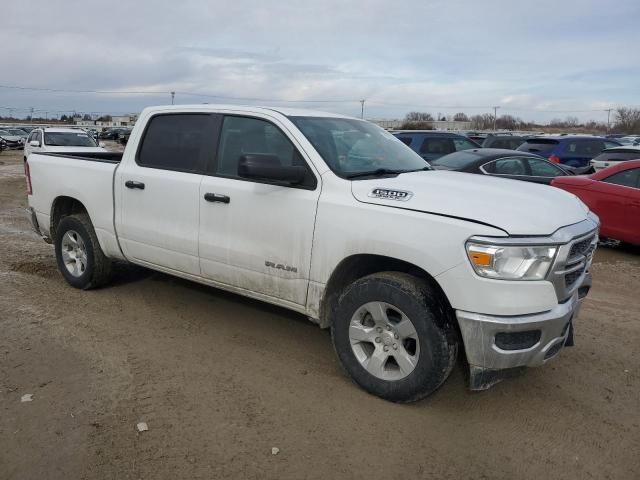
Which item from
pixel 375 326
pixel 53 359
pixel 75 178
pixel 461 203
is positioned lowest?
pixel 53 359

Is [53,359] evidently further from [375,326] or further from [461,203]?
[461,203]

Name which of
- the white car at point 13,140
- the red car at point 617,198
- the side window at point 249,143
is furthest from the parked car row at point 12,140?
the side window at point 249,143

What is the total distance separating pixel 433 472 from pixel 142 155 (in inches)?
144

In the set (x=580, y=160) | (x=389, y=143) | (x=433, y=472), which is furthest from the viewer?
(x=580, y=160)

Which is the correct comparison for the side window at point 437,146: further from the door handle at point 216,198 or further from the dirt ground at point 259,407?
the door handle at point 216,198

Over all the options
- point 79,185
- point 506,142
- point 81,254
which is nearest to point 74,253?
point 81,254

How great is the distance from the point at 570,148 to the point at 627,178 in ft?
23.8

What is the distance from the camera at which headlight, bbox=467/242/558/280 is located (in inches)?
126

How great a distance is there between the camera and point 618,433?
3.46 meters

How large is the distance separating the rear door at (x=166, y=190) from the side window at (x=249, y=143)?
0.12 meters

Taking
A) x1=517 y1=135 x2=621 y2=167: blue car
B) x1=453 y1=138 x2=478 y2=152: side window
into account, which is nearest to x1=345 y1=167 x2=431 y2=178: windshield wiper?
x1=453 y1=138 x2=478 y2=152: side window

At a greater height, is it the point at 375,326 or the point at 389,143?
the point at 389,143

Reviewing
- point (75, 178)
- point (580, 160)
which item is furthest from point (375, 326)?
point (580, 160)

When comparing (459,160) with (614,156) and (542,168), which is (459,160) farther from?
(614,156)
